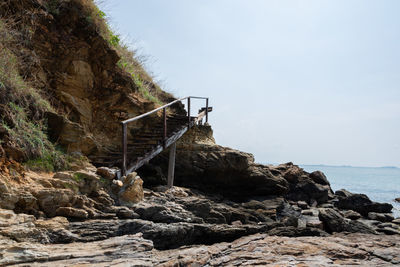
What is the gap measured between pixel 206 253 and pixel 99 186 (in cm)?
228

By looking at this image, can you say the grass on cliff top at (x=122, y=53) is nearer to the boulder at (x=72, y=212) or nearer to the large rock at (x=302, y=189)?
the boulder at (x=72, y=212)

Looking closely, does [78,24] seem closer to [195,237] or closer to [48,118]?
[48,118]

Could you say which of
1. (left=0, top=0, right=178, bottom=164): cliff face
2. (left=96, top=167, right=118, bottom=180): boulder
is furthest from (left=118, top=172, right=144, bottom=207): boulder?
(left=0, top=0, right=178, bottom=164): cliff face

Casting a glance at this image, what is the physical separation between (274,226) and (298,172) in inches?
401

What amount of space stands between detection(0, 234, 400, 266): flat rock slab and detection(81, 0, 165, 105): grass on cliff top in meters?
7.30

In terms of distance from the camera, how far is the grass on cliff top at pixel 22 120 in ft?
15.4

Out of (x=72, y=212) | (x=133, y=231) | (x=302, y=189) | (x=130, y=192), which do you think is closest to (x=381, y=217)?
(x=302, y=189)

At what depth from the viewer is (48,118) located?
6113 millimetres

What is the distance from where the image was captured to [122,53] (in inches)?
458

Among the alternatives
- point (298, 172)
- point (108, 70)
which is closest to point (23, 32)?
point (108, 70)

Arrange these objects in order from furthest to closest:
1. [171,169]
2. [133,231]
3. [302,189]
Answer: [302,189], [171,169], [133,231]

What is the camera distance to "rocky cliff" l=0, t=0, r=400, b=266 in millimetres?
3666

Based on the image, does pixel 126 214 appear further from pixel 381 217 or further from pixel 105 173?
pixel 381 217

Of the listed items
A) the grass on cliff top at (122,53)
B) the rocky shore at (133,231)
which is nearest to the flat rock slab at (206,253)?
the rocky shore at (133,231)
